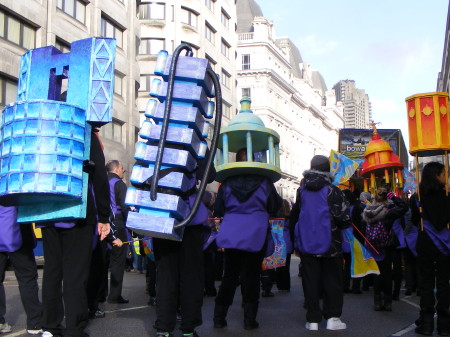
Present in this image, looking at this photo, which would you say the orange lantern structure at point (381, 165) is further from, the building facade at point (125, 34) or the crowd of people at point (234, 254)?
the building facade at point (125, 34)

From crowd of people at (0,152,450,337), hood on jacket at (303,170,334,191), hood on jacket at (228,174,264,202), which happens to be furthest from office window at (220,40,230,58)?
hood on jacket at (228,174,264,202)

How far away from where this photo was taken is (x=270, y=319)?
6.78 meters

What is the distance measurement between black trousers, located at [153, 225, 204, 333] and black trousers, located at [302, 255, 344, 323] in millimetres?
A: 1600

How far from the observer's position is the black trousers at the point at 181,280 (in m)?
4.91

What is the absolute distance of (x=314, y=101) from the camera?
90312 millimetres

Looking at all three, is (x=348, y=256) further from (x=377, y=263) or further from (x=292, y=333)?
(x=292, y=333)

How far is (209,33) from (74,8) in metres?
19.2

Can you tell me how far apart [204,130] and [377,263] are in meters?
3.67

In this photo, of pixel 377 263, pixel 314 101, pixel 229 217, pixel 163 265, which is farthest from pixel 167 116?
pixel 314 101

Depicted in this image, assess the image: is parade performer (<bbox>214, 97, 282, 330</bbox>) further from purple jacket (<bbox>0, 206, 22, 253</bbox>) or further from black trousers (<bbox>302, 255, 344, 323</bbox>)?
purple jacket (<bbox>0, 206, 22, 253</bbox>)

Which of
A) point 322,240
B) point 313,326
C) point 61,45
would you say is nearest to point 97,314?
point 313,326

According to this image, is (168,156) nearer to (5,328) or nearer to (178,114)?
(178,114)

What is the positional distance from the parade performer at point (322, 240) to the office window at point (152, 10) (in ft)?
125

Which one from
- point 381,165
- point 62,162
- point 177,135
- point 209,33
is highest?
point 209,33
